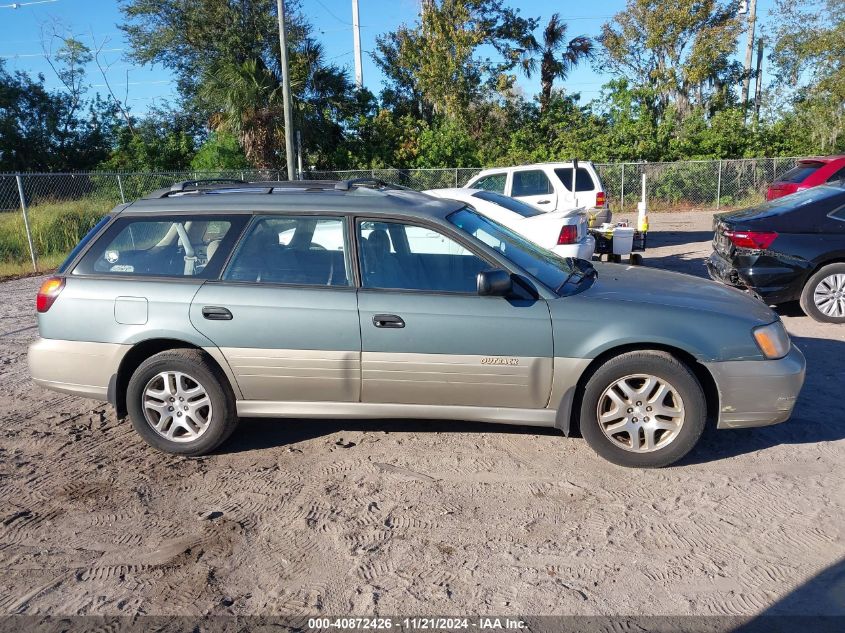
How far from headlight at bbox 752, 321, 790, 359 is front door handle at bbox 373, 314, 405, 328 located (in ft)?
7.07

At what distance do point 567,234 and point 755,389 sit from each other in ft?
17.2

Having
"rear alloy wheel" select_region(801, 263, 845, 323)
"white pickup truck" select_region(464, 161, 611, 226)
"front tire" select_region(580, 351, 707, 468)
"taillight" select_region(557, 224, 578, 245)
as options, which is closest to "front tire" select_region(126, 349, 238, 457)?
"front tire" select_region(580, 351, 707, 468)

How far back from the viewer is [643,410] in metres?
4.17

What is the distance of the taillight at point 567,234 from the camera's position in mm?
9102

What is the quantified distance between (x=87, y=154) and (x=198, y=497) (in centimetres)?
3162

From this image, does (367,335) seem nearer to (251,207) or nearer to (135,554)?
(251,207)

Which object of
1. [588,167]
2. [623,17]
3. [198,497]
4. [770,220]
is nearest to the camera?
[198,497]

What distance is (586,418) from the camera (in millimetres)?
4234

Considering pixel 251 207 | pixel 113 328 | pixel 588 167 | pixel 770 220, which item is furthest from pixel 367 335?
pixel 588 167

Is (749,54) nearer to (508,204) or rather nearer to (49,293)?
(508,204)

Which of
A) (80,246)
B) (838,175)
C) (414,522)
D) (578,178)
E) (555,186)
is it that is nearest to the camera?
(414,522)

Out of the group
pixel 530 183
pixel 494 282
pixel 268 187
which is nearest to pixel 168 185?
pixel 530 183

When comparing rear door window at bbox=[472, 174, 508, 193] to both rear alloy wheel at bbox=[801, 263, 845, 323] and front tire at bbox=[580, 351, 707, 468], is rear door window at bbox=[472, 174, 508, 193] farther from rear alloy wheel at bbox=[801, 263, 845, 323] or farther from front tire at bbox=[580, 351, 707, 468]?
front tire at bbox=[580, 351, 707, 468]

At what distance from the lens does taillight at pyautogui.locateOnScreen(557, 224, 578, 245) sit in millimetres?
9102
